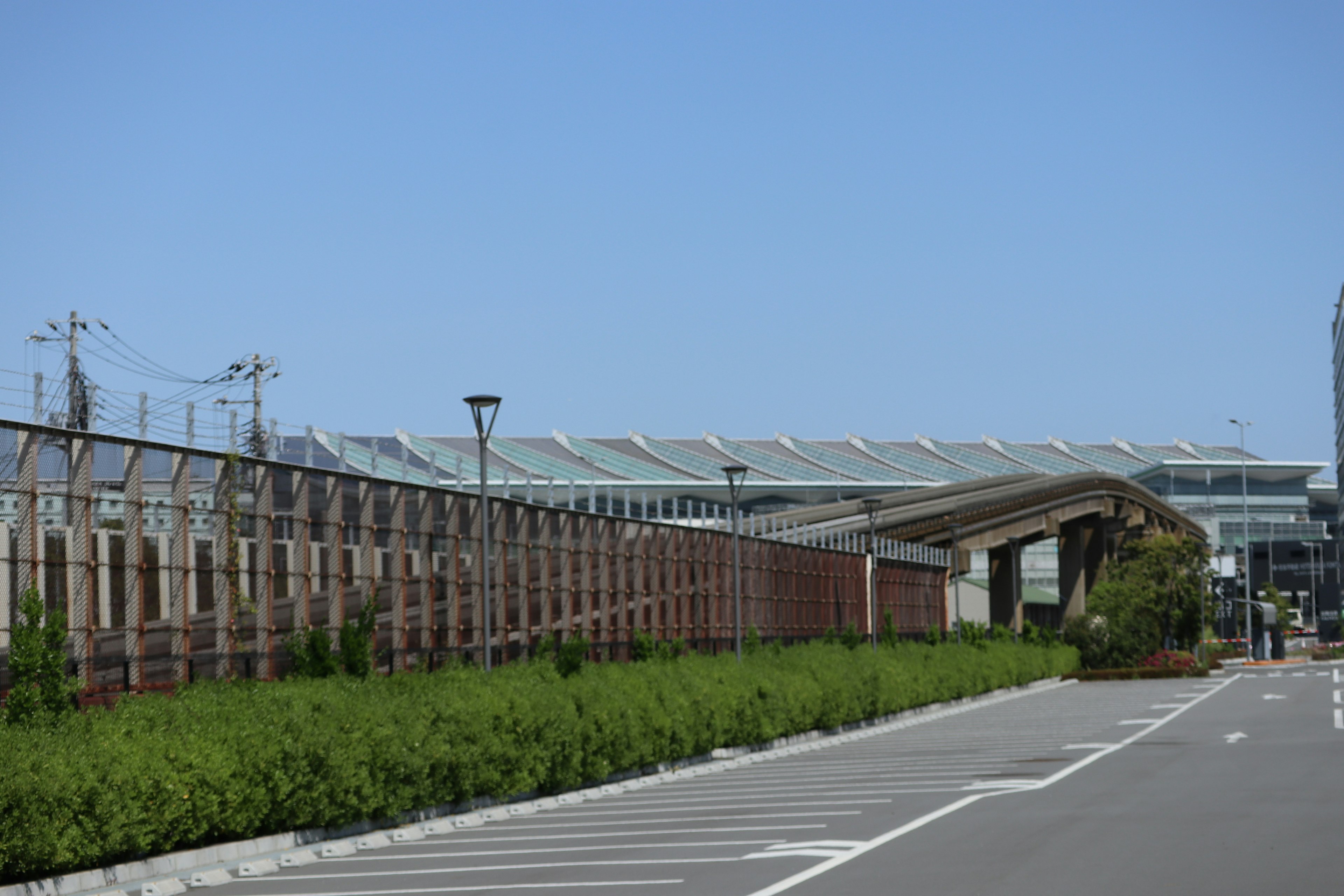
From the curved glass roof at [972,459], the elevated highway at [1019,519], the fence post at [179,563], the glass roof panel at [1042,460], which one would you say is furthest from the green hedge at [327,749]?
the glass roof panel at [1042,460]

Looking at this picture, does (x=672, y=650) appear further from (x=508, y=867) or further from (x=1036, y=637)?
(x=1036, y=637)

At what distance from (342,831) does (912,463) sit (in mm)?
132982

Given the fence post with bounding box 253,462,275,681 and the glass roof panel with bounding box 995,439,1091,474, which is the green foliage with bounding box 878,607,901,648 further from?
the glass roof panel with bounding box 995,439,1091,474

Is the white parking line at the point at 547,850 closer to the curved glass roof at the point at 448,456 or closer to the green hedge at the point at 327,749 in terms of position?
the green hedge at the point at 327,749

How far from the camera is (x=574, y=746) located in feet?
68.6

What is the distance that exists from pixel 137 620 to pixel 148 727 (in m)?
8.36

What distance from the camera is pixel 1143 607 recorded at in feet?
270

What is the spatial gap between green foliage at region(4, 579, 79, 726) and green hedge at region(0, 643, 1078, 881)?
1.32ft

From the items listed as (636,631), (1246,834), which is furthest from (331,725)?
(636,631)

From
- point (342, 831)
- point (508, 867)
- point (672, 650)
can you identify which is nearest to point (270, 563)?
point (342, 831)

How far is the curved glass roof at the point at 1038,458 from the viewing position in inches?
6171

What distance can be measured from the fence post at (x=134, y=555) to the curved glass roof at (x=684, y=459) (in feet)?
355

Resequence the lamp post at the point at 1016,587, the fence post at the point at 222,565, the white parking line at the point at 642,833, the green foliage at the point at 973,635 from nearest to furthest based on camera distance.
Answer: the white parking line at the point at 642,833
the fence post at the point at 222,565
the green foliage at the point at 973,635
the lamp post at the point at 1016,587

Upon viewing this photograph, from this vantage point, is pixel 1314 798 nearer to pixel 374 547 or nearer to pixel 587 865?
pixel 587 865
